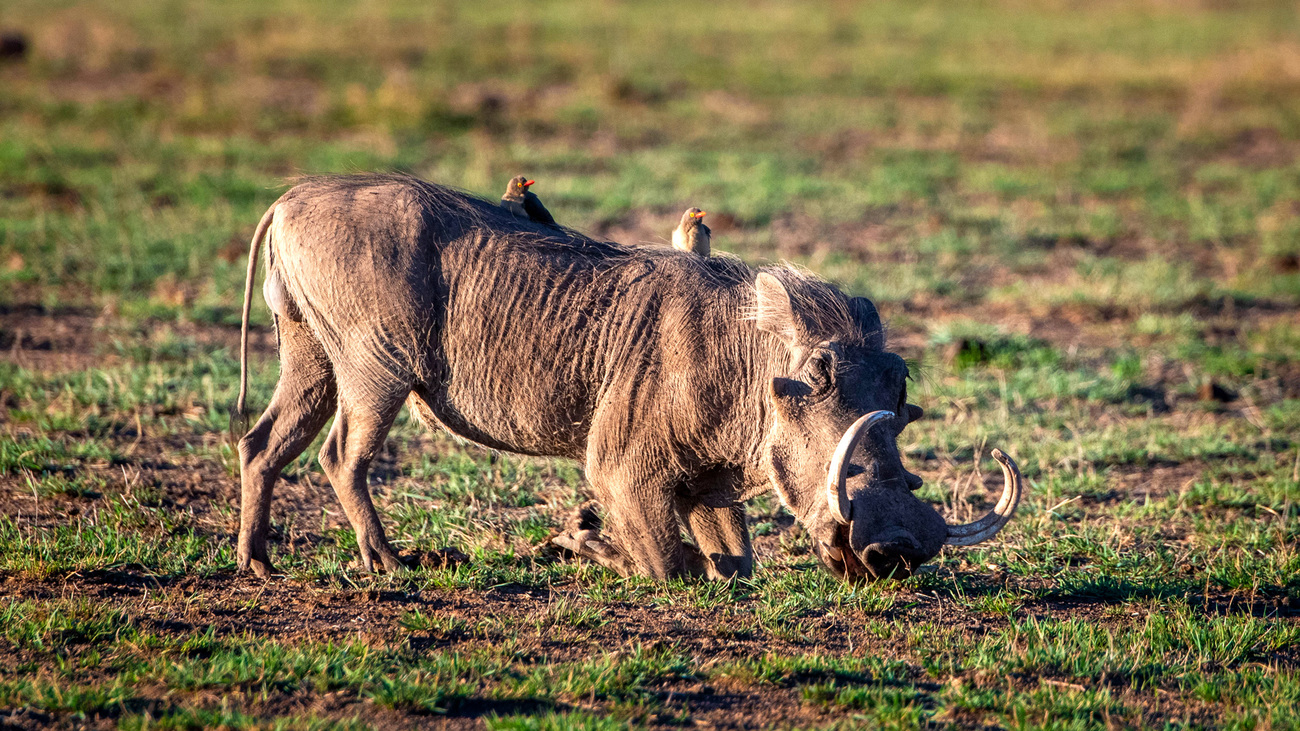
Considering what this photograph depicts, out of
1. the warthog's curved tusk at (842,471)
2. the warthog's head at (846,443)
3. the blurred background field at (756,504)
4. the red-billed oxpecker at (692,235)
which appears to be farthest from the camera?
the red-billed oxpecker at (692,235)

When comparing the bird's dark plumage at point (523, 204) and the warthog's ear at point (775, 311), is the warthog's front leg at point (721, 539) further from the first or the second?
the bird's dark plumage at point (523, 204)

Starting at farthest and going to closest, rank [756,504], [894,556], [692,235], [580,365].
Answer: [756,504] → [692,235] → [580,365] → [894,556]

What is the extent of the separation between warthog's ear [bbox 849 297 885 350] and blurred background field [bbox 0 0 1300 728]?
77cm

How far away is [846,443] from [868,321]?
0.58m

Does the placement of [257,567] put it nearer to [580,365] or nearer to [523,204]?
[580,365]

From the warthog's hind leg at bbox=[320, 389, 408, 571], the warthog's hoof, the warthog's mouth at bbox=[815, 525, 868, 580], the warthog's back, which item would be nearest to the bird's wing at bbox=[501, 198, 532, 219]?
the warthog's back

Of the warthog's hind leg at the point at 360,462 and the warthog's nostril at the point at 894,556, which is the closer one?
the warthog's nostril at the point at 894,556

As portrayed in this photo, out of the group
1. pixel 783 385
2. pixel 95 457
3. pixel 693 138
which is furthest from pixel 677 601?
pixel 693 138

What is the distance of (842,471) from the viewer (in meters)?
3.41

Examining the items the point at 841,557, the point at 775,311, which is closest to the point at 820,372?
the point at 775,311

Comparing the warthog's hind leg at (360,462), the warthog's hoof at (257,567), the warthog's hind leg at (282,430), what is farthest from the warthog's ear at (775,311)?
the warthog's hoof at (257,567)

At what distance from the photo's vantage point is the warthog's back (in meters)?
3.87

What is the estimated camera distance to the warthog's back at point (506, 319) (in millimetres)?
3871

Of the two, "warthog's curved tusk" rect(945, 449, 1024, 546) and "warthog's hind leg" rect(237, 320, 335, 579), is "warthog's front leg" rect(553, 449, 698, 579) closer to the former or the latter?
"warthog's curved tusk" rect(945, 449, 1024, 546)
